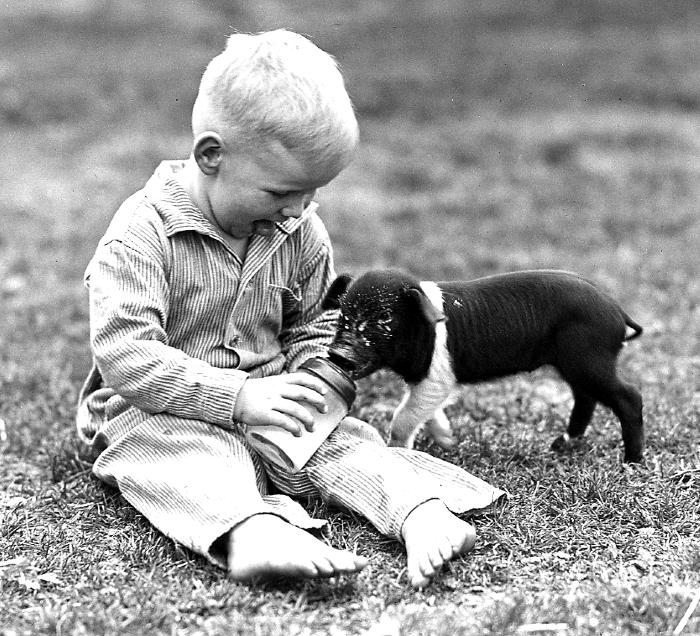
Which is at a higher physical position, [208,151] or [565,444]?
[208,151]

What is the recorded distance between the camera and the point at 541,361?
151 inches

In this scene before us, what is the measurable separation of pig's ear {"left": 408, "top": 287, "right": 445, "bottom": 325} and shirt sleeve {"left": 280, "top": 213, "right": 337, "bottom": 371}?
1.81 feet

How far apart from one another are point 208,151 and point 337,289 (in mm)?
773

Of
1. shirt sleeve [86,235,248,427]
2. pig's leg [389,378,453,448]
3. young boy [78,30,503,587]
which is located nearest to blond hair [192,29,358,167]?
young boy [78,30,503,587]

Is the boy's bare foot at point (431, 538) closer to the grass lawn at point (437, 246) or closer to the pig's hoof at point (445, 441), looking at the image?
A: the grass lawn at point (437, 246)

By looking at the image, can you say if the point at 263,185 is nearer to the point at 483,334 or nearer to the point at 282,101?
the point at 282,101

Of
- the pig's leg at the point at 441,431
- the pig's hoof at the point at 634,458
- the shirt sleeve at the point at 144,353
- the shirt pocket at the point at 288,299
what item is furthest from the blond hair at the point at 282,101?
the pig's hoof at the point at 634,458

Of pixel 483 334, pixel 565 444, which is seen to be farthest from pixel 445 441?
pixel 483 334

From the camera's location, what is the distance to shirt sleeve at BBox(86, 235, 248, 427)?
3.45m

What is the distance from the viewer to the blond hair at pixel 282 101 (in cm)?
329

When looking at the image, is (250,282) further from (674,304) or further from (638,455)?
(674,304)

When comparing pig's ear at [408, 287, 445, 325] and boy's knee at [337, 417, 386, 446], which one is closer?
pig's ear at [408, 287, 445, 325]

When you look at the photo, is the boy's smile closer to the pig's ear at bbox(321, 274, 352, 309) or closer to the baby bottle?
the pig's ear at bbox(321, 274, 352, 309)

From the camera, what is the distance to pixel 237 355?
380 centimetres
